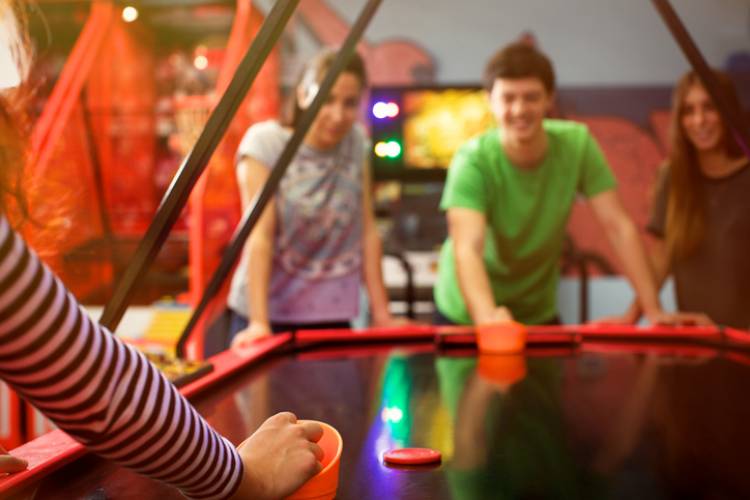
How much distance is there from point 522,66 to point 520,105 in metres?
0.09

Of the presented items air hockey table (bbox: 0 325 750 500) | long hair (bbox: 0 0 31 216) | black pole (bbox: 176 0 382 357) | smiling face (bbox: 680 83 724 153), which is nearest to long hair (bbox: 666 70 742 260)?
smiling face (bbox: 680 83 724 153)

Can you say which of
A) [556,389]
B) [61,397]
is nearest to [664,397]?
[556,389]

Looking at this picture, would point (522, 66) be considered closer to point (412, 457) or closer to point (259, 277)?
point (259, 277)

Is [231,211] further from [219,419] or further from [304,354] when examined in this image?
[219,419]

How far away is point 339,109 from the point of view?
6.68ft

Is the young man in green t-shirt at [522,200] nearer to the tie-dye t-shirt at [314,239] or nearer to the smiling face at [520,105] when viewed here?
the smiling face at [520,105]

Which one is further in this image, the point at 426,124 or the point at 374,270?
the point at 426,124

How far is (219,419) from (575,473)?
51 centimetres

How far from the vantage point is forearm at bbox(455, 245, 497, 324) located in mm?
1964

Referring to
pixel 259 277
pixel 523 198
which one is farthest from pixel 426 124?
pixel 259 277

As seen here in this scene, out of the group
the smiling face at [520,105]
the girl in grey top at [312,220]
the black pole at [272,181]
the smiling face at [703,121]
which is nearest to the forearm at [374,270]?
the girl in grey top at [312,220]

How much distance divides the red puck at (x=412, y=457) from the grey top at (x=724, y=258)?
1489 millimetres

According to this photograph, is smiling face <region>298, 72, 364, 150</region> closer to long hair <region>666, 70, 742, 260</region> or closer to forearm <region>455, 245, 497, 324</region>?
forearm <region>455, 245, 497, 324</region>

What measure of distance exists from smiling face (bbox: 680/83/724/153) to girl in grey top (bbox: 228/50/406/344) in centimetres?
84
